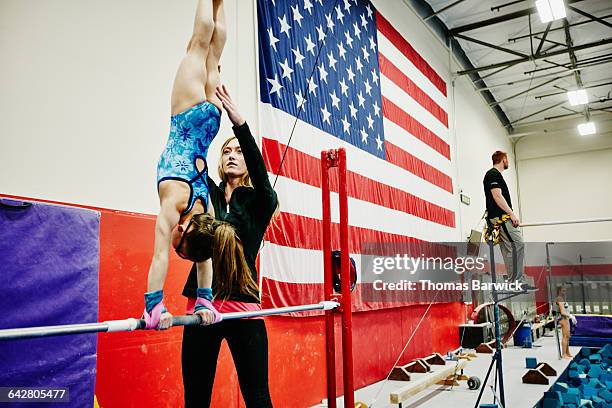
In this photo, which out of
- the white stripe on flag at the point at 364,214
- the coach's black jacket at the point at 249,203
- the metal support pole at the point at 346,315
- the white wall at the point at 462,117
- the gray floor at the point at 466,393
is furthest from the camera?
the white wall at the point at 462,117

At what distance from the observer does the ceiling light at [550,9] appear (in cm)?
554

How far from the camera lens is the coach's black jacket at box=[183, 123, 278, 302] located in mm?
1861

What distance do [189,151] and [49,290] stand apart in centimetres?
66

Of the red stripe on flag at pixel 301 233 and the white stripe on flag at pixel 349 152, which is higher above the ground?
the white stripe on flag at pixel 349 152

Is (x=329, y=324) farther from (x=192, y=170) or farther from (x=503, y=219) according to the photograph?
(x=503, y=219)

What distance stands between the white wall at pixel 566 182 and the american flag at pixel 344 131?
6062 mm

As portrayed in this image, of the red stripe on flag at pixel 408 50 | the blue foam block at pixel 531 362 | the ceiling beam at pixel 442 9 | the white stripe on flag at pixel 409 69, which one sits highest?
the ceiling beam at pixel 442 9

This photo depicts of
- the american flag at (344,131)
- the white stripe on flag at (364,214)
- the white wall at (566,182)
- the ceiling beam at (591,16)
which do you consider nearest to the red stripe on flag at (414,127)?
the american flag at (344,131)

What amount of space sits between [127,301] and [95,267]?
0.46 metres

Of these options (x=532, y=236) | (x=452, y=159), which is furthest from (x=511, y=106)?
(x=452, y=159)

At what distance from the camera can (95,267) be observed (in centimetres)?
178

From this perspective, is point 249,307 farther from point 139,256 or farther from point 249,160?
point 139,256

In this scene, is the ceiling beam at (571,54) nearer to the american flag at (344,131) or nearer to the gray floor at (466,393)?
the american flag at (344,131)

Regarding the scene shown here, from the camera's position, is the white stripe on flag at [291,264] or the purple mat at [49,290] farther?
the white stripe on flag at [291,264]
